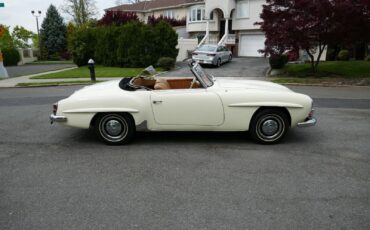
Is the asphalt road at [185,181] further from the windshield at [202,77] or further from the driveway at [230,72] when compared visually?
the driveway at [230,72]

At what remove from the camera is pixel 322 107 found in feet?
28.9

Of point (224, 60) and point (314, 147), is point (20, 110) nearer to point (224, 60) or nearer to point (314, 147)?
point (314, 147)

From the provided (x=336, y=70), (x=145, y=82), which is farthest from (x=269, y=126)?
(x=336, y=70)

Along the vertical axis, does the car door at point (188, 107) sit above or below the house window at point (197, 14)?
below

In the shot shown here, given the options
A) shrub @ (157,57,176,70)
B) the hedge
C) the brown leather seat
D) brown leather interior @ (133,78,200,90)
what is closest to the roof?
the hedge

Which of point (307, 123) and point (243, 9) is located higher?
point (243, 9)

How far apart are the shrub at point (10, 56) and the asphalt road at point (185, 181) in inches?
1151

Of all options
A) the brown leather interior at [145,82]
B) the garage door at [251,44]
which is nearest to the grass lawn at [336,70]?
the garage door at [251,44]

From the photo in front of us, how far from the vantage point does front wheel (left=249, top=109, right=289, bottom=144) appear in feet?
17.6

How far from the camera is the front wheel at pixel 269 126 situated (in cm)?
536

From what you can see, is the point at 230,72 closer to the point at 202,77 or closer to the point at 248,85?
the point at 248,85

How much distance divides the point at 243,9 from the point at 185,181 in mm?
30467

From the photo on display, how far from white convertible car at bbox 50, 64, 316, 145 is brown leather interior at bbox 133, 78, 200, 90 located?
82 mm

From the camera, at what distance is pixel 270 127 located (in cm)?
541
